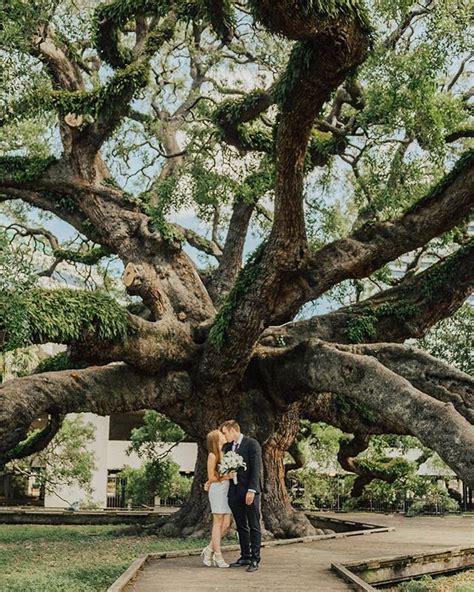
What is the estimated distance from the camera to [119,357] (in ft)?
42.7

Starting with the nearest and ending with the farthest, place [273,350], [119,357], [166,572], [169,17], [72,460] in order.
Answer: [166,572]
[119,357]
[273,350]
[169,17]
[72,460]

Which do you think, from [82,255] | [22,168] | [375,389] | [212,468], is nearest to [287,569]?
[212,468]

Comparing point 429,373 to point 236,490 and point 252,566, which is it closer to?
point 236,490

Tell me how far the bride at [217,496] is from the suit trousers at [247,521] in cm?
15

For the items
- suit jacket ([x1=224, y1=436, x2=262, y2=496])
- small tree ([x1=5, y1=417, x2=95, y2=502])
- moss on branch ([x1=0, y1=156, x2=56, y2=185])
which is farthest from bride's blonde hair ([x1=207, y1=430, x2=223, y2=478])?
small tree ([x1=5, y1=417, x2=95, y2=502])

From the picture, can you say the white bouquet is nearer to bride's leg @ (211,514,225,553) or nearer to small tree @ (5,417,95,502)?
bride's leg @ (211,514,225,553)

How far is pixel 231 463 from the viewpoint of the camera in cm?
942

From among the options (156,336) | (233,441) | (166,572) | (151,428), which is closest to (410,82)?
(156,336)

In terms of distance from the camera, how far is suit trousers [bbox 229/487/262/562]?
952cm

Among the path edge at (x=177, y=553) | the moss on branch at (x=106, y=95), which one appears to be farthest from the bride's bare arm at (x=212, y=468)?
the moss on branch at (x=106, y=95)

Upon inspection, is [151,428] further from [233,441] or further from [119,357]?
[233,441]

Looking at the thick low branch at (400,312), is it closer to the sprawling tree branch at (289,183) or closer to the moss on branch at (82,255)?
the sprawling tree branch at (289,183)

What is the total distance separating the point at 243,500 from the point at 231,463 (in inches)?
21.0

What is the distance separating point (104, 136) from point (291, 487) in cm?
1720
